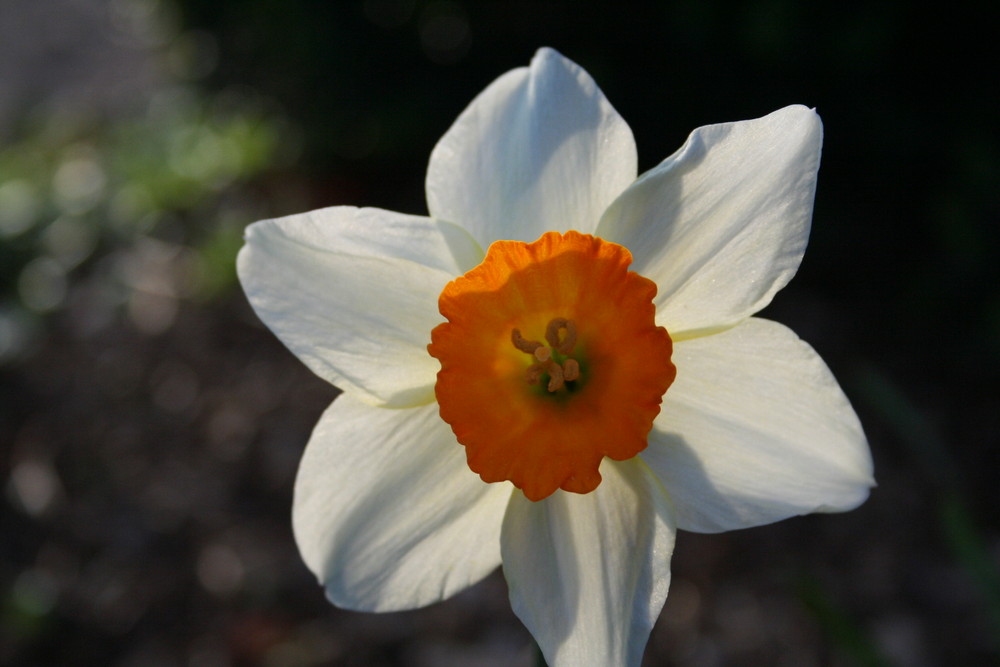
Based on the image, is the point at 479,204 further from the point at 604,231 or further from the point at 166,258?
the point at 166,258

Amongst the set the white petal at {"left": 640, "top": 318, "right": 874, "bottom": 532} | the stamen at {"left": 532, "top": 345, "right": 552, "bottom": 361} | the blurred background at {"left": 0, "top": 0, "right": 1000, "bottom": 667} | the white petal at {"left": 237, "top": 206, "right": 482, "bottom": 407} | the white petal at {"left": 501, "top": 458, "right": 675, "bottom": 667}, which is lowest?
the blurred background at {"left": 0, "top": 0, "right": 1000, "bottom": 667}

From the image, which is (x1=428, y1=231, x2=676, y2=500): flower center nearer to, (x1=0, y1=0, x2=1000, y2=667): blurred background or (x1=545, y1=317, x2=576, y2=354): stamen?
(x1=545, y1=317, x2=576, y2=354): stamen

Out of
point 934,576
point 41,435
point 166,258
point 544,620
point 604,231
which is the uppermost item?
point 604,231

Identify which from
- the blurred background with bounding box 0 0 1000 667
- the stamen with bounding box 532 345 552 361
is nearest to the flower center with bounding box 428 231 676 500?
the stamen with bounding box 532 345 552 361

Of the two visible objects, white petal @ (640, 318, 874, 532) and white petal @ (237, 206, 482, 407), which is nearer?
white petal @ (640, 318, 874, 532)

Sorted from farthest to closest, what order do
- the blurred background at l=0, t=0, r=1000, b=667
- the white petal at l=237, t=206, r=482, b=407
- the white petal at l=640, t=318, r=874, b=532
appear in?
the blurred background at l=0, t=0, r=1000, b=667, the white petal at l=237, t=206, r=482, b=407, the white petal at l=640, t=318, r=874, b=532

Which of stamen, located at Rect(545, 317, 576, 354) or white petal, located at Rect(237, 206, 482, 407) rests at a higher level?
white petal, located at Rect(237, 206, 482, 407)

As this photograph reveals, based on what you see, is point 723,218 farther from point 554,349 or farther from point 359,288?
point 359,288

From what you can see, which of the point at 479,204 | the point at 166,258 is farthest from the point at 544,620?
the point at 166,258
